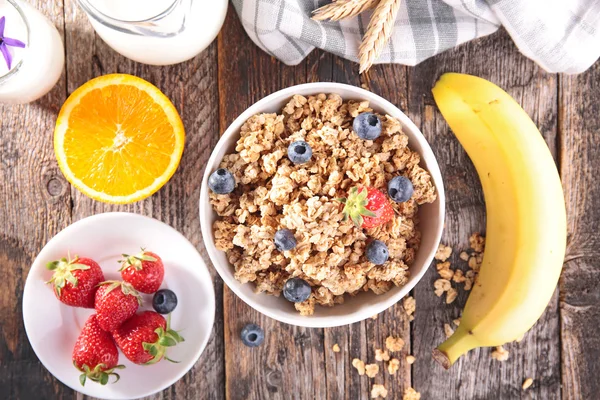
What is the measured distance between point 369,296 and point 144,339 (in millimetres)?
448

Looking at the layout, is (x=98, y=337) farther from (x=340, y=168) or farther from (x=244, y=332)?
(x=340, y=168)

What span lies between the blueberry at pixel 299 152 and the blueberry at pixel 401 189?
16 cm

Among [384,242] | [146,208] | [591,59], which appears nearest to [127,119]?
[146,208]

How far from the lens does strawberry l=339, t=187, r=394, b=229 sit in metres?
1.05

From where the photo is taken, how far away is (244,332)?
52.6 inches

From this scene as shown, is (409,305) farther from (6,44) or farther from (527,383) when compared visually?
(6,44)

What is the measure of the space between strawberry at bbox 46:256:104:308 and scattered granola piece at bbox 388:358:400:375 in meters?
0.66

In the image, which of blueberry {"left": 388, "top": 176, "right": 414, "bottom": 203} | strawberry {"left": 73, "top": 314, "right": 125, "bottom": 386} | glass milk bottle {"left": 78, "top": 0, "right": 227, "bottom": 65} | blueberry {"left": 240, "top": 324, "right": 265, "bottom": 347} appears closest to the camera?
glass milk bottle {"left": 78, "top": 0, "right": 227, "bottom": 65}

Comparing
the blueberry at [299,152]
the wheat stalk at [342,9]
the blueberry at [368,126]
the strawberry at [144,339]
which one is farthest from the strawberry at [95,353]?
the wheat stalk at [342,9]

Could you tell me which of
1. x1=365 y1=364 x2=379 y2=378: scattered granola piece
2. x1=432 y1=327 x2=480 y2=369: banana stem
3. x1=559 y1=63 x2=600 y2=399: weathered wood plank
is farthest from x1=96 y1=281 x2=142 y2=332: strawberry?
x1=559 y1=63 x2=600 y2=399: weathered wood plank

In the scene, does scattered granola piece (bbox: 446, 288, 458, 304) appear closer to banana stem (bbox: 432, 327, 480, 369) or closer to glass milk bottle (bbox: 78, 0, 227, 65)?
banana stem (bbox: 432, 327, 480, 369)

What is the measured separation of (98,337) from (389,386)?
647 millimetres

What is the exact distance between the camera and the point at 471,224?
1372 mm

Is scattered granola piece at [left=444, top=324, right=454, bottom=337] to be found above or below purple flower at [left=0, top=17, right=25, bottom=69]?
below
